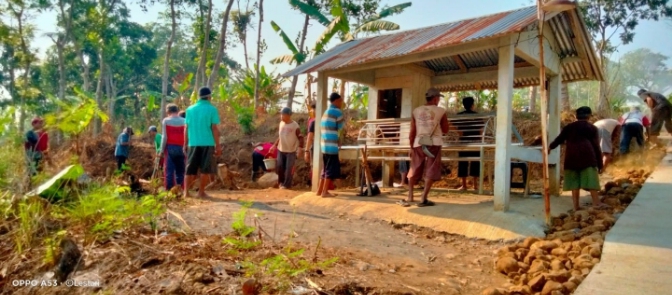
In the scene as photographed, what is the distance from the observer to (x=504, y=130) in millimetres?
5750

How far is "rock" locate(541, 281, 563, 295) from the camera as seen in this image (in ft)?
10.8

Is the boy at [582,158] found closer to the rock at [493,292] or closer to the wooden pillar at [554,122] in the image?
the wooden pillar at [554,122]

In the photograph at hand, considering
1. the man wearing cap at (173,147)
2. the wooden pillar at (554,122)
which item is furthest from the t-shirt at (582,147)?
the man wearing cap at (173,147)

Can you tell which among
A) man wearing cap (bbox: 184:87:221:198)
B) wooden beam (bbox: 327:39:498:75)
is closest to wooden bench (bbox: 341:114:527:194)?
wooden beam (bbox: 327:39:498:75)

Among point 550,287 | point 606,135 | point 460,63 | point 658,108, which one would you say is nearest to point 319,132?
point 460,63

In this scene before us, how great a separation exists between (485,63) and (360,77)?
2.31 meters

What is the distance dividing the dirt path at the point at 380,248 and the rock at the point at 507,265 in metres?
0.09

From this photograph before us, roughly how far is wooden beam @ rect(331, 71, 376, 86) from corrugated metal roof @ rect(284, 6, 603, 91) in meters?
0.43

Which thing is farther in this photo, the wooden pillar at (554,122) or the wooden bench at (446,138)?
the wooden pillar at (554,122)

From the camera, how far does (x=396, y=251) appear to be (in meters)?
4.50

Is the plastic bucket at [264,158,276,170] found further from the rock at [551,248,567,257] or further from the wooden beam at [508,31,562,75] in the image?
the rock at [551,248,567,257]

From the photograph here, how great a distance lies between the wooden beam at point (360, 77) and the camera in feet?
28.5

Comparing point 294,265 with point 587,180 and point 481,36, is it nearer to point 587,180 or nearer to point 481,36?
point 481,36

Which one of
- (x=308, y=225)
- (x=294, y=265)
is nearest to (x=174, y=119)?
(x=308, y=225)
